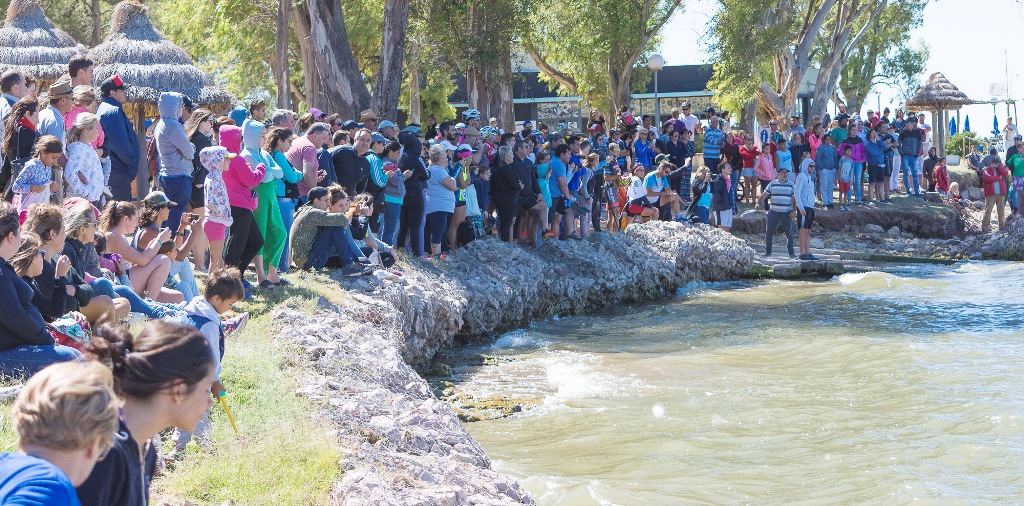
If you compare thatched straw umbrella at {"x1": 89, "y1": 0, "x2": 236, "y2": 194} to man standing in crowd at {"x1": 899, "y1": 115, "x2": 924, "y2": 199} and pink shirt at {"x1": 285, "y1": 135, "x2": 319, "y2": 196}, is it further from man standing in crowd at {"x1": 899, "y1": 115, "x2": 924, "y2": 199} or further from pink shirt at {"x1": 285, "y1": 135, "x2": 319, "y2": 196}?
man standing in crowd at {"x1": 899, "y1": 115, "x2": 924, "y2": 199}

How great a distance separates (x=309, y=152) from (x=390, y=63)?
7781 millimetres

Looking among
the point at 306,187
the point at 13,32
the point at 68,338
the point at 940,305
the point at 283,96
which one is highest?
the point at 13,32

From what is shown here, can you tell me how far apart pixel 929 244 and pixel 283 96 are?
594 inches

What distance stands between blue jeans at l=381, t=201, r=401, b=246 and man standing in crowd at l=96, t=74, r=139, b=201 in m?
3.56

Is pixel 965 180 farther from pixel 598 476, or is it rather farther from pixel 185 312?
pixel 185 312

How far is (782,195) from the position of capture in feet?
66.4

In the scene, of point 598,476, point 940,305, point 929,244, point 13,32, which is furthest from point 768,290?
point 13,32

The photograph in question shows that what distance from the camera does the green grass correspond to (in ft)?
17.4

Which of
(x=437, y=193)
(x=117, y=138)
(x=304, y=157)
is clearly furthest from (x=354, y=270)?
(x=117, y=138)

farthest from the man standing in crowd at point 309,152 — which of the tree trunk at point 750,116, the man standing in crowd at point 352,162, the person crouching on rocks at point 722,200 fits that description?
the tree trunk at point 750,116

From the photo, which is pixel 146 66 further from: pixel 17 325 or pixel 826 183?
pixel 826 183

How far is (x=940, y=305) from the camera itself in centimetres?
1770

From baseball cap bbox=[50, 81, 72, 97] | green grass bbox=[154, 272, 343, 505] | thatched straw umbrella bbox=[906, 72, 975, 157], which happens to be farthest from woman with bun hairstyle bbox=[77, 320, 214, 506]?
thatched straw umbrella bbox=[906, 72, 975, 157]

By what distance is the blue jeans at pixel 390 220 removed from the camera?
43.2ft
